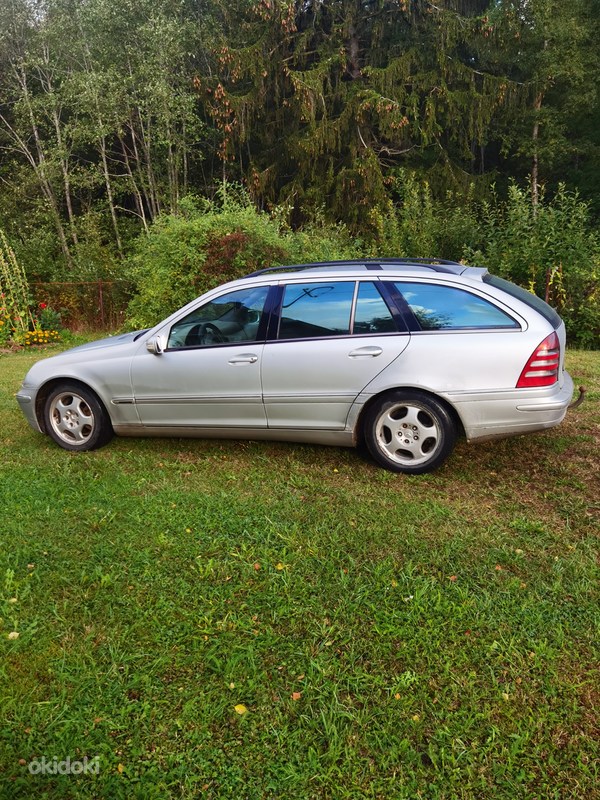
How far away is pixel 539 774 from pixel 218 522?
7.34 ft

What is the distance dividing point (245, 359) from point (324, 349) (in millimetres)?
652

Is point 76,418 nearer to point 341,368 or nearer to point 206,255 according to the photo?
point 341,368

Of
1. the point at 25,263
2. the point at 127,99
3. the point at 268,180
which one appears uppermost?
the point at 127,99

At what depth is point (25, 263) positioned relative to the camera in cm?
1820

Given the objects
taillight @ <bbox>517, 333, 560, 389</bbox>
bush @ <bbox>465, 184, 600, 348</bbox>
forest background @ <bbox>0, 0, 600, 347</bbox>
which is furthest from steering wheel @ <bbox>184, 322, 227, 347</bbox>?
forest background @ <bbox>0, 0, 600, 347</bbox>

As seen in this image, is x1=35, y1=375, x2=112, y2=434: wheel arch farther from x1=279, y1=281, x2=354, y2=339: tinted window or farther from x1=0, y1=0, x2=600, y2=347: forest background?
x1=0, y1=0, x2=600, y2=347: forest background

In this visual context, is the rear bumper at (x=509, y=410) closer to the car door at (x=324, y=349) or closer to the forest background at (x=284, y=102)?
the car door at (x=324, y=349)

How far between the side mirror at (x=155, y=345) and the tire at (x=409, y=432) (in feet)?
5.93

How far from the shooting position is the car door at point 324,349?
4.26 meters

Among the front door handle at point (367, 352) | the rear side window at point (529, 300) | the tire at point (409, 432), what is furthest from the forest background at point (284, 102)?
the tire at point (409, 432)

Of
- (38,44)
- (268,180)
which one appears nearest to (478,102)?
(268,180)

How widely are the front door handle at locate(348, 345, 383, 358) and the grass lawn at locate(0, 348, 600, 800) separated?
91 centimetres

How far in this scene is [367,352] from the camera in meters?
4.24

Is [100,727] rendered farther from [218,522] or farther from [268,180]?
[268,180]
